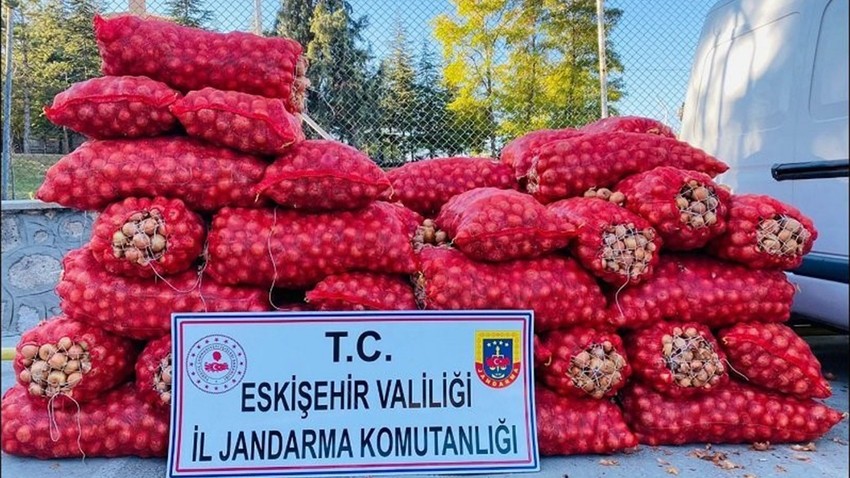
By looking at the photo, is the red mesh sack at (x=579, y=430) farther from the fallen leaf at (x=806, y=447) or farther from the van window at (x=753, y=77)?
the van window at (x=753, y=77)

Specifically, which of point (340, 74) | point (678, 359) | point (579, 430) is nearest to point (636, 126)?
point (678, 359)

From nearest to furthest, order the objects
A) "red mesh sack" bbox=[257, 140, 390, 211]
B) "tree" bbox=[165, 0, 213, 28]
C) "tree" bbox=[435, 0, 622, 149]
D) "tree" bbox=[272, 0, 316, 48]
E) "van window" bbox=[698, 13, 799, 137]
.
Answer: "red mesh sack" bbox=[257, 140, 390, 211] < "van window" bbox=[698, 13, 799, 137] < "tree" bbox=[165, 0, 213, 28] < "tree" bbox=[272, 0, 316, 48] < "tree" bbox=[435, 0, 622, 149]

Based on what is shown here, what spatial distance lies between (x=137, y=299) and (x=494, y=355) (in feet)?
3.65

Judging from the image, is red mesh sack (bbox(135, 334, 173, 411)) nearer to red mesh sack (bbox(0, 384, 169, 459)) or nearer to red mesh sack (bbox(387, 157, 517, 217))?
red mesh sack (bbox(0, 384, 169, 459))

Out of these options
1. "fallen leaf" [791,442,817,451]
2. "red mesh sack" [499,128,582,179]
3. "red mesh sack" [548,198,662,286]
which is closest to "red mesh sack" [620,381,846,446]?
"fallen leaf" [791,442,817,451]

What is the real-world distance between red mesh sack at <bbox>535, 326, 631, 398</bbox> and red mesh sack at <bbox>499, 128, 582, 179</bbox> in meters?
0.79

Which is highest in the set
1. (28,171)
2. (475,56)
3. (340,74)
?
(475,56)

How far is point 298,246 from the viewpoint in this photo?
2.00 metres

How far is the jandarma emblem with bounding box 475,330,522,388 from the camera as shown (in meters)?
2.01

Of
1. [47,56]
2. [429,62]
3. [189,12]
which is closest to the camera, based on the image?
[47,56]

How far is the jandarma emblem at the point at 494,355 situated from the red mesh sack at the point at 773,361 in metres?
0.78

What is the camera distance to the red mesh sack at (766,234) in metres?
2.17

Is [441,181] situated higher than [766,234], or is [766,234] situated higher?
[441,181]

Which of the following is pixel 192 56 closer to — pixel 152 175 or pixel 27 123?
pixel 152 175
